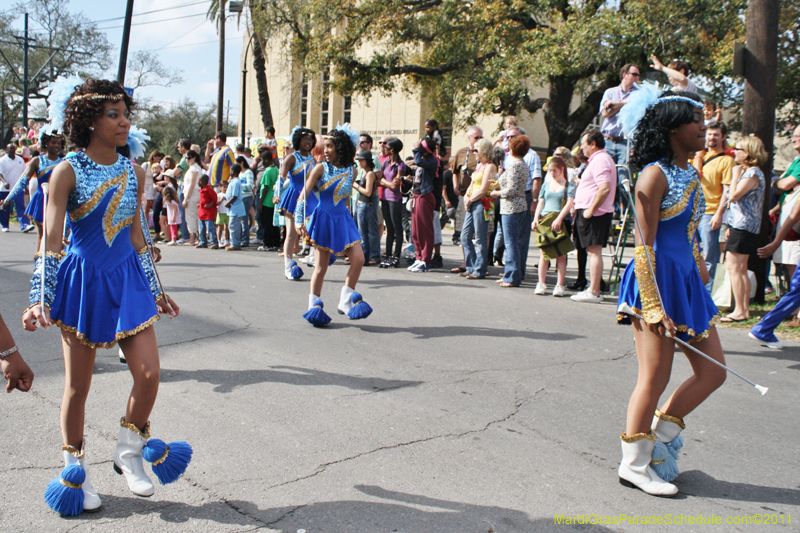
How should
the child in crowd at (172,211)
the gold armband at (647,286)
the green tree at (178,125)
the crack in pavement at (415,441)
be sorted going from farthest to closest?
the green tree at (178,125)
the child in crowd at (172,211)
the crack in pavement at (415,441)
the gold armband at (647,286)

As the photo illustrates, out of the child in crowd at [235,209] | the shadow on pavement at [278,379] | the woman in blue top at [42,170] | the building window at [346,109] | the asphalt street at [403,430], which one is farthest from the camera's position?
the building window at [346,109]

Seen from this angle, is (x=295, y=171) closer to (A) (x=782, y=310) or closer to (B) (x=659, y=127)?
(A) (x=782, y=310)

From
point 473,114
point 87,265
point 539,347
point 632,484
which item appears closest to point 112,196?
point 87,265

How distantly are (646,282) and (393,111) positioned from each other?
35.2 meters

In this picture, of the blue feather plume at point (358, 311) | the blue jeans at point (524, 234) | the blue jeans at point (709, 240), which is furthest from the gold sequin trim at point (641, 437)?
the blue jeans at point (524, 234)

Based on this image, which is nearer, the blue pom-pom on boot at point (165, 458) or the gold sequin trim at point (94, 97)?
the blue pom-pom on boot at point (165, 458)

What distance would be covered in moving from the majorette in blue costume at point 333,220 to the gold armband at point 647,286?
3634 mm

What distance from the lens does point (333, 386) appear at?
478 cm

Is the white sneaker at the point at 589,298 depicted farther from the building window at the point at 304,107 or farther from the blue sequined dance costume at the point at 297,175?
the building window at the point at 304,107

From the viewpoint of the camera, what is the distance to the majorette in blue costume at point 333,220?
6.65 m

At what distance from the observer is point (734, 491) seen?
3314 millimetres

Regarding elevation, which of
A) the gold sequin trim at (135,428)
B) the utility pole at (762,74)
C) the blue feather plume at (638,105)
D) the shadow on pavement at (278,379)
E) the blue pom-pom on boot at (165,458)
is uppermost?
the utility pole at (762,74)

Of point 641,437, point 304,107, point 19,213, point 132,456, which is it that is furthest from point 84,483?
point 304,107

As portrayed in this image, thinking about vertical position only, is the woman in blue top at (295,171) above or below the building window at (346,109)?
below
